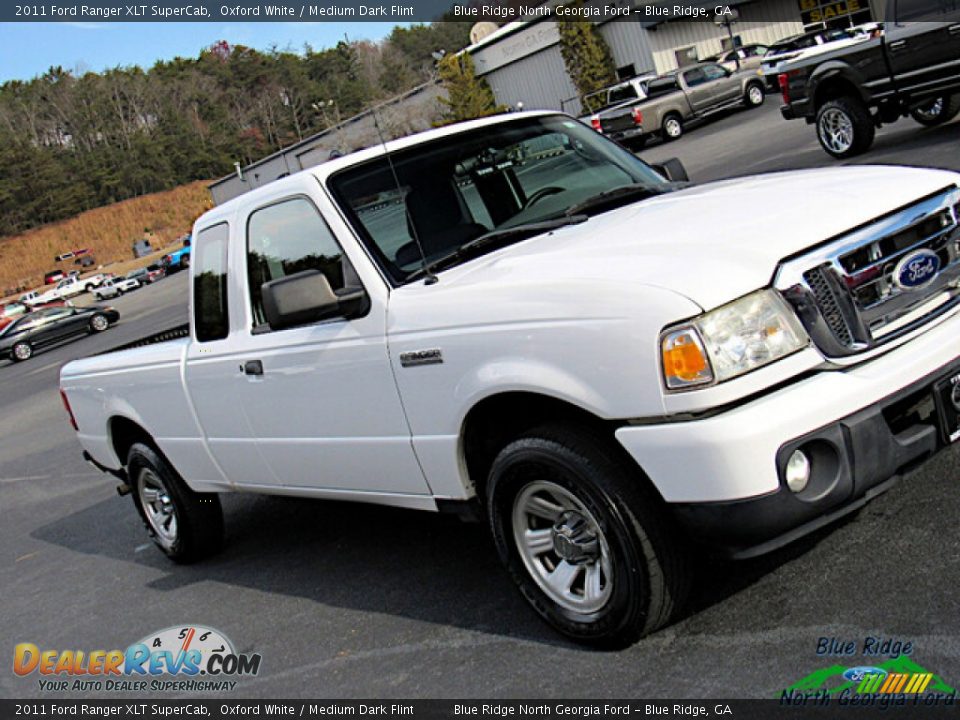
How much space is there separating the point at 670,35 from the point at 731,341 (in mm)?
47189

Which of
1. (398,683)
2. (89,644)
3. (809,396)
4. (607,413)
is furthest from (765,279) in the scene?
(89,644)

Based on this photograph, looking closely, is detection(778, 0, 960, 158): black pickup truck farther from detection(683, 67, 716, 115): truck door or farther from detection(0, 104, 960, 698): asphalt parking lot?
detection(683, 67, 716, 115): truck door

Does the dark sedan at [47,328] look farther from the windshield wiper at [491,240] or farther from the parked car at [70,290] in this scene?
the parked car at [70,290]

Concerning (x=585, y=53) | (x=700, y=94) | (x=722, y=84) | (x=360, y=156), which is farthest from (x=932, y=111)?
(x=585, y=53)

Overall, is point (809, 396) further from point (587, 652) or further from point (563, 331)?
point (587, 652)

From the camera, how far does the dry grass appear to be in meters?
116

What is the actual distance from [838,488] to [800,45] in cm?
3503

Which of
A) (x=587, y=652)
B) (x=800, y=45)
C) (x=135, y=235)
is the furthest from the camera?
(x=135, y=235)

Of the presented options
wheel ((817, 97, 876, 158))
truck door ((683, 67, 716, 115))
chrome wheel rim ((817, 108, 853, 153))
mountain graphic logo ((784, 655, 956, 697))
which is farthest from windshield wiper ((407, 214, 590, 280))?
truck door ((683, 67, 716, 115))

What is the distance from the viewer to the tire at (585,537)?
12.0 ft

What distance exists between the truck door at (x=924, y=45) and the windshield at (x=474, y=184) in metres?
8.69

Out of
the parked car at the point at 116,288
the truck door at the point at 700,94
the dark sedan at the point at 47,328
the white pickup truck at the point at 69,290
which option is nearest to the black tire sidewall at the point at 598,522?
the truck door at the point at 700,94

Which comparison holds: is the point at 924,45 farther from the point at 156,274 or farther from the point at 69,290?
the point at 69,290

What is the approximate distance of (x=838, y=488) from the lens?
345cm
